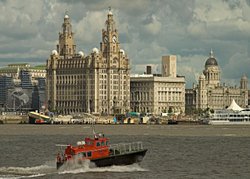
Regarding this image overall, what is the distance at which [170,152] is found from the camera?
107m

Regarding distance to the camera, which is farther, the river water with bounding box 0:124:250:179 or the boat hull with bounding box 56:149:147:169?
the boat hull with bounding box 56:149:147:169

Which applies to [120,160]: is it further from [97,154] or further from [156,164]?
[156,164]

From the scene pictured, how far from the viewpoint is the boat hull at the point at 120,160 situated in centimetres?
7842

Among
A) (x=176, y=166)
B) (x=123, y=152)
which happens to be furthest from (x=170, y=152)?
(x=123, y=152)

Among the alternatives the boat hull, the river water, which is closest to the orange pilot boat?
the boat hull

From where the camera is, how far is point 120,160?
261 ft

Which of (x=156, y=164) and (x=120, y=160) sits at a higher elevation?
(x=120, y=160)

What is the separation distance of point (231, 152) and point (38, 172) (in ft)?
117

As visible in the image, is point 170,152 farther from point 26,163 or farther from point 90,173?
point 90,173

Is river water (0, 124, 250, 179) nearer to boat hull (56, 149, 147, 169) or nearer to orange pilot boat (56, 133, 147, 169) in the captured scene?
boat hull (56, 149, 147, 169)

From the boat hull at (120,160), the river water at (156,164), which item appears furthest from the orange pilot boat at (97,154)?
the river water at (156,164)

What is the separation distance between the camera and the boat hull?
78.4 m

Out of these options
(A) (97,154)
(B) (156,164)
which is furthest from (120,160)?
(B) (156,164)

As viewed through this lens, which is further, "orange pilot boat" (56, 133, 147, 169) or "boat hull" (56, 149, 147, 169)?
"boat hull" (56, 149, 147, 169)
